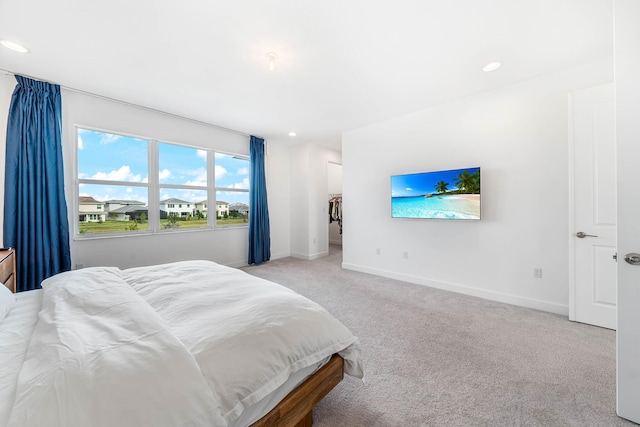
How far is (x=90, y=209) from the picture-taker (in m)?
3.18

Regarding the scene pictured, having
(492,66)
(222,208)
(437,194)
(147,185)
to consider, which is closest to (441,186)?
(437,194)

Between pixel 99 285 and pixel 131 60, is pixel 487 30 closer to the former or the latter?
pixel 131 60

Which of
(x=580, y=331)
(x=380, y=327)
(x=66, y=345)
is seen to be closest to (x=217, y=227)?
(x=380, y=327)

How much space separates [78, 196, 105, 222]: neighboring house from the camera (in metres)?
3.11

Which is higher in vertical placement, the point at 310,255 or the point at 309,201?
the point at 309,201

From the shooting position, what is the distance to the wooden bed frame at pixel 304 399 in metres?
1.00

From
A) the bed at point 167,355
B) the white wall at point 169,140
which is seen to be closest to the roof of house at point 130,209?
the white wall at point 169,140

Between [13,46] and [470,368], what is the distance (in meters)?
4.54

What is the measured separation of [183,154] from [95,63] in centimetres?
172

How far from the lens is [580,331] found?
214 centimetres

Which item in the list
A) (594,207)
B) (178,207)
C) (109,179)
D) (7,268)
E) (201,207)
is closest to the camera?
(7,268)

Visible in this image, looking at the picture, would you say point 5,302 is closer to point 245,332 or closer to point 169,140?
point 245,332

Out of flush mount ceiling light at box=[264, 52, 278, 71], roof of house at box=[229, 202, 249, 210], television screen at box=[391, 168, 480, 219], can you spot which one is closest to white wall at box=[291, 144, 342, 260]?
roof of house at box=[229, 202, 249, 210]

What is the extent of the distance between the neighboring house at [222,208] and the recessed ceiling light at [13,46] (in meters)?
2.74
